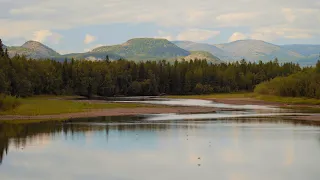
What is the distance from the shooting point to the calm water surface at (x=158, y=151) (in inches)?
1383

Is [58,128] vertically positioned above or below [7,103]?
below

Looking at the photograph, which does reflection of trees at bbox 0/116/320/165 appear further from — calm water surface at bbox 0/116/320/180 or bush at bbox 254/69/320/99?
bush at bbox 254/69/320/99

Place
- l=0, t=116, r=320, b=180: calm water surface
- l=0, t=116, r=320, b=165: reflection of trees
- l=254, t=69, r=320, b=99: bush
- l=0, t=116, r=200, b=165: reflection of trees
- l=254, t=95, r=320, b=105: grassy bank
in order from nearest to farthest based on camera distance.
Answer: l=0, t=116, r=320, b=180: calm water surface
l=0, t=116, r=200, b=165: reflection of trees
l=0, t=116, r=320, b=165: reflection of trees
l=254, t=95, r=320, b=105: grassy bank
l=254, t=69, r=320, b=99: bush

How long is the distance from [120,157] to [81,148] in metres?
6.62

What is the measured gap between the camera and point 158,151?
45438mm

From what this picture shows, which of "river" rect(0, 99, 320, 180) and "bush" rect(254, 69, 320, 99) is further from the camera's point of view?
"bush" rect(254, 69, 320, 99)

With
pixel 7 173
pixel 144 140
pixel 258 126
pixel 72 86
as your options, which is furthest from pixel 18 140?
pixel 72 86

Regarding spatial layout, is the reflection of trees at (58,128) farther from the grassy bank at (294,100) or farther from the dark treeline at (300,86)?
the dark treeline at (300,86)

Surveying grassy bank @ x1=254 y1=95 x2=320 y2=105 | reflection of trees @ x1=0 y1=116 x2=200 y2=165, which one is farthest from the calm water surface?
grassy bank @ x1=254 y1=95 x2=320 y2=105

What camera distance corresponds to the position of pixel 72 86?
19262 centimetres

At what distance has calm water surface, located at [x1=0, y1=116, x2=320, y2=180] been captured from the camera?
35125 millimetres

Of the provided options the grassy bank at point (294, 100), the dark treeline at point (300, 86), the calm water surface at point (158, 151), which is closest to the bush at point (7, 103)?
the calm water surface at point (158, 151)

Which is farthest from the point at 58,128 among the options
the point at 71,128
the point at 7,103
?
the point at 7,103

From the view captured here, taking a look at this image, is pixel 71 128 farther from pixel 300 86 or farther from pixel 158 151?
pixel 300 86
